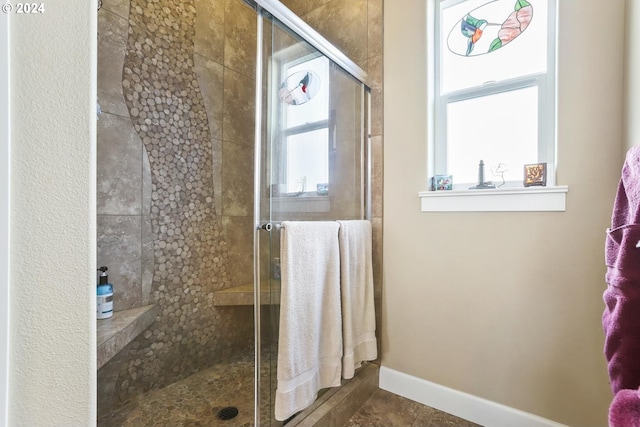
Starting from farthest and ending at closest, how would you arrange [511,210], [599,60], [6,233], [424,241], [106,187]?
[424,241], [106,187], [511,210], [599,60], [6,233]

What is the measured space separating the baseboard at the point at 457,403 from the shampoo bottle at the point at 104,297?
1483 millimetres

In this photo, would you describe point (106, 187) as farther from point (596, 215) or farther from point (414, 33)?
point (596, 215)

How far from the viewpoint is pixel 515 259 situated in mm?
1307

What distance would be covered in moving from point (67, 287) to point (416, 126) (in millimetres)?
1567

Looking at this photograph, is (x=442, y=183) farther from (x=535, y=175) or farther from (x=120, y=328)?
(x=120, y=328)

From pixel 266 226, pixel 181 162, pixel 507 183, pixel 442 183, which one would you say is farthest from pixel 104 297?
pixel 507 183

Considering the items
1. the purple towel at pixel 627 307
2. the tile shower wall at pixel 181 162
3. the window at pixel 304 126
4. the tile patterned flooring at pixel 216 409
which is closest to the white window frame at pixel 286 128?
the window at pixel 304 126

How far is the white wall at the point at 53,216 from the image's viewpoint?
425 millimetres

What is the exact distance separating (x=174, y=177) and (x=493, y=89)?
182 centimetres

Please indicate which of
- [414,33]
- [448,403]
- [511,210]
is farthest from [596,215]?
[414,33]

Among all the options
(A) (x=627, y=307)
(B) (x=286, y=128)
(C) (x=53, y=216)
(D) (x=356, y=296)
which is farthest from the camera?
(D) (x=356, y=296)

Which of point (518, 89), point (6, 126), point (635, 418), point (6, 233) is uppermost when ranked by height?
point (518, 89)

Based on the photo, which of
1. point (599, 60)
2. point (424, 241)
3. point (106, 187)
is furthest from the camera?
point (424, 241)

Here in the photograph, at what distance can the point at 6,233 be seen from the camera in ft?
1.33
